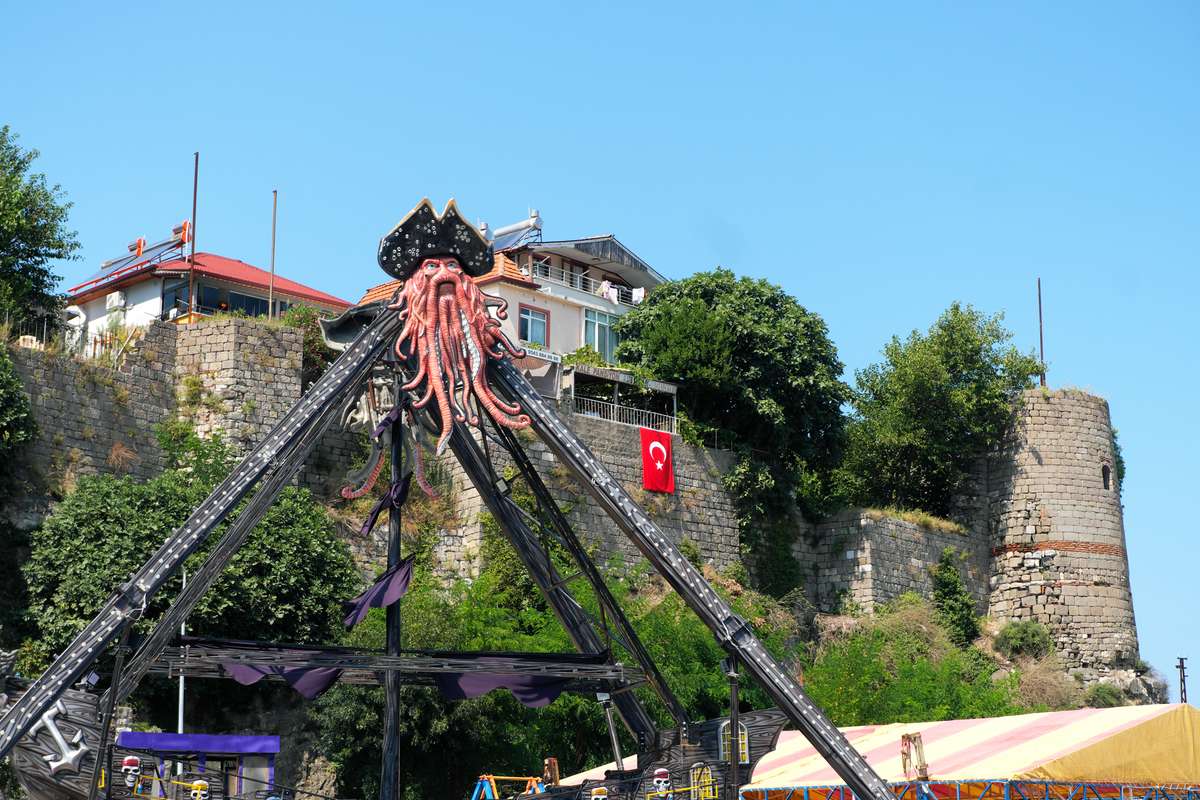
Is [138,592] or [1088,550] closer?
[138,592]

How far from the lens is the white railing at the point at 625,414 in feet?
139

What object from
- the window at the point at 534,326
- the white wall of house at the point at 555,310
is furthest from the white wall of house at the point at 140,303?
the window at the point at 534,326

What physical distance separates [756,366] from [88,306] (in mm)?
18823

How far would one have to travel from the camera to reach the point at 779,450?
43875 mm

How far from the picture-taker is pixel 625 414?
1674 inches

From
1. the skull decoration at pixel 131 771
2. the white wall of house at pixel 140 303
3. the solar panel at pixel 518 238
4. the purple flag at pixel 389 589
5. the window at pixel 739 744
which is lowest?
the skull decoration at pixel 131 771

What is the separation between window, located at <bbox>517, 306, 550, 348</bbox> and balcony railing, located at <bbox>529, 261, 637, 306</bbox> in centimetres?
250

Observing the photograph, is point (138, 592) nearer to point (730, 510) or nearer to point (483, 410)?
point (483, 410)

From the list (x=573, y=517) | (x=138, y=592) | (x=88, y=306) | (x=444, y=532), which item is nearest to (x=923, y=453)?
(x=573, y=517)

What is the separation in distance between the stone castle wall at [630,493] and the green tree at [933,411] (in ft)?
17.1

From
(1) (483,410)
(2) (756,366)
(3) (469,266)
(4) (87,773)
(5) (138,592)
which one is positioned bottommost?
(4) (87,773)

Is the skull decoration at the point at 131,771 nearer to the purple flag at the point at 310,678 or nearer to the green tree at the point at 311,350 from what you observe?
the purple flag at the point at 310,678

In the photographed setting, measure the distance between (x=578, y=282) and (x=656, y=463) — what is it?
14.1 m

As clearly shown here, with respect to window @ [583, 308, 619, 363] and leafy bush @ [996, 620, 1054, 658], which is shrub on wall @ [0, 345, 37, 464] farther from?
leafy bush @ [996, 620, 1054, 658]
